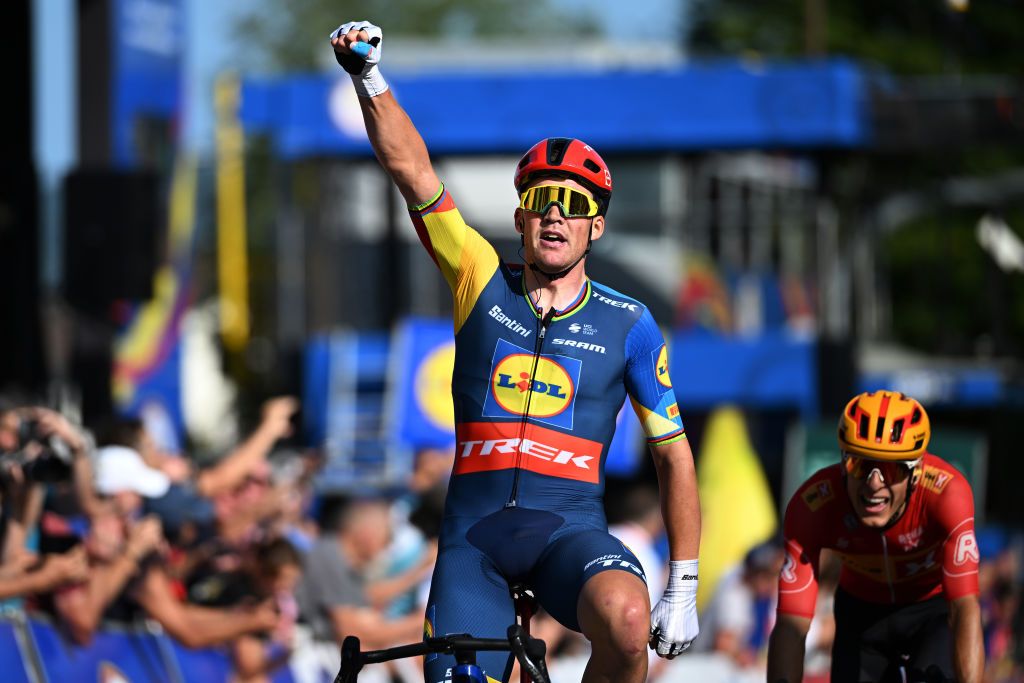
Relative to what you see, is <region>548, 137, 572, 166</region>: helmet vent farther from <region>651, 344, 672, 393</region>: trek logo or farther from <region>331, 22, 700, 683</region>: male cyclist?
<region>651, 344, 672, 393</region>: trek logo

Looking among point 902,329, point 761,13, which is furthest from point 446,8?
point 902,329

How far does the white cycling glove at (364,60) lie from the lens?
19.8 feet

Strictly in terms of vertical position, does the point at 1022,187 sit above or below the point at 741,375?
above

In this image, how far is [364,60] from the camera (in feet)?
19.9

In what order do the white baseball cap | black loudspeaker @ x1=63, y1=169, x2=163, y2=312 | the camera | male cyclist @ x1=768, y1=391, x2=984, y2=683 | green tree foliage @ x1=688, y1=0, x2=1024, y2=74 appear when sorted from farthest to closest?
green tree foliage @ x1=688, y1=0, x2=1024, y2=74 < black loudspeaker @ x1=63, y1=169, x2=163, y2=312 < the white baseball cap < the camera < male cyclist @ x1=768, y1=391, x2=984, y2=683

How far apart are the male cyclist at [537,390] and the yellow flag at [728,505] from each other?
8522 mm

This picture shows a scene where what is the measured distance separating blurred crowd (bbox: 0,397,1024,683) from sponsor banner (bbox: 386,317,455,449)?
234 inches

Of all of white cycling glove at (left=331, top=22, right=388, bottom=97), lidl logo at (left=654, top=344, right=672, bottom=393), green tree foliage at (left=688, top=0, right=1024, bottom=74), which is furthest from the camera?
green tree foliage at (left=688, top=0, right=1024, bottom=74)

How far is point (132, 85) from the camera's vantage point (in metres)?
16.1

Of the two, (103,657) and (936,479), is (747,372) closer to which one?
(103,657)

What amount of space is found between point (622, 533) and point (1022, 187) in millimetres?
20106

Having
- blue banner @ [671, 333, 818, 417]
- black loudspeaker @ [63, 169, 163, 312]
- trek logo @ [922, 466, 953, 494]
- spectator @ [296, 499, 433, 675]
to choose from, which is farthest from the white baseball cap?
blue banner @ [671, 333, 818, 417]

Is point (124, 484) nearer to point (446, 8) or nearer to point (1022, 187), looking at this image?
point (1022, 187)

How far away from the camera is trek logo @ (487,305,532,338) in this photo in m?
6.21
